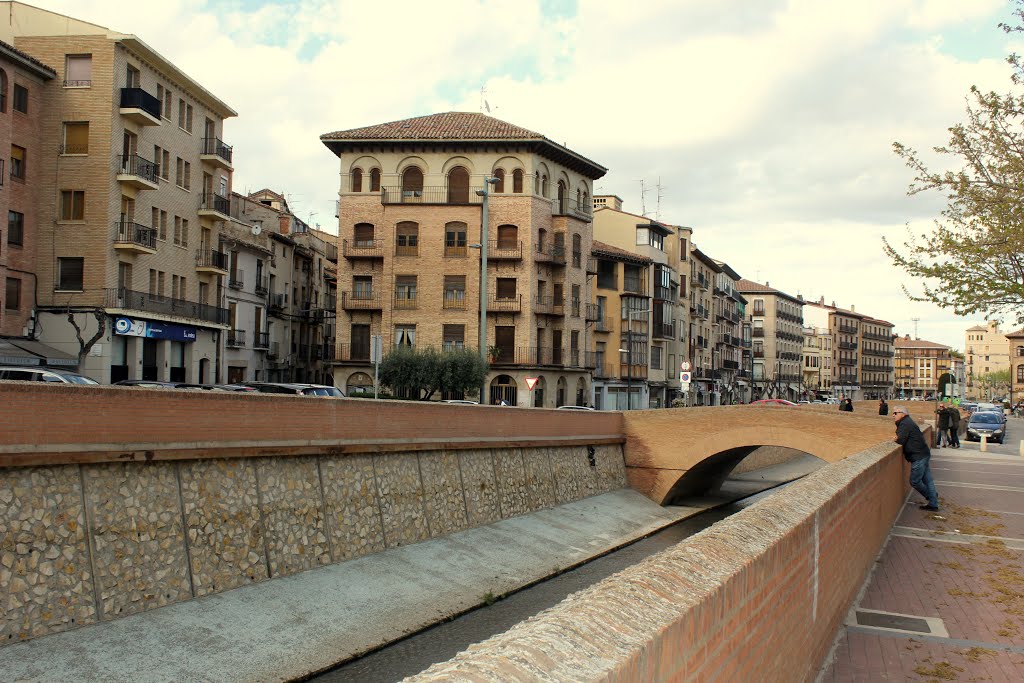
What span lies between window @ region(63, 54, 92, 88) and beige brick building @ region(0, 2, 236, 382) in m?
0.04

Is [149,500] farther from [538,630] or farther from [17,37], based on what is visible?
[17,37]

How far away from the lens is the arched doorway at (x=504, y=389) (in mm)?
54438

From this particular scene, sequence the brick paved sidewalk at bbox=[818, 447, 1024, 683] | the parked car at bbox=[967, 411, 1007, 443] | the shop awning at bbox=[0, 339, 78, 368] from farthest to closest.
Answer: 1. the parked car at bbox=[967, 411, 1007, 443]
2. the shop awning at bbox=[0, 339, 78, 368]
3. the brick paved sidewalk at bbox=[818, 447, 1024, 683]

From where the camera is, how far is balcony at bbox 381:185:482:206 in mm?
54156

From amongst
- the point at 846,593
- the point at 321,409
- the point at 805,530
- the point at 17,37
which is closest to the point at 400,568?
the point at 321,409

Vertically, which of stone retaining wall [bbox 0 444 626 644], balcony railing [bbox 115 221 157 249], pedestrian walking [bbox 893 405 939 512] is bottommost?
stone retaining wall [bbox 0 444 626 644]

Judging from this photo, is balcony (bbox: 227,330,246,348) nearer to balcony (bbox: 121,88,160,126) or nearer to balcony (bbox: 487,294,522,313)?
balcony (bbox: 487,294,522,313)

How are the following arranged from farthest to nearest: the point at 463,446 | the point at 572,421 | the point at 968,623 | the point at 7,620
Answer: the point at 572,421, the point at 463,446, the point at 7,620, the point at 968,623

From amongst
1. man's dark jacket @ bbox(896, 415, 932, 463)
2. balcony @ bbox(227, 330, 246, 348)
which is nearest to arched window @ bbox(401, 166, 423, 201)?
balcony @ bbox(227, 330, 246, 348)

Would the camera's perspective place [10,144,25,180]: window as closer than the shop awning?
No

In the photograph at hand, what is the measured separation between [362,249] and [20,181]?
20810 mm

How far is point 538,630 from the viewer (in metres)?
3.82

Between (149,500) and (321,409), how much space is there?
16.6ft

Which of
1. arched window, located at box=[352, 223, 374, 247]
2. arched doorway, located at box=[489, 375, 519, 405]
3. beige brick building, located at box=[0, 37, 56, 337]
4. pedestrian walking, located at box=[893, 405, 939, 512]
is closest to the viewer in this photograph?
pedestrian walking, located at box=[893, 405, 939, 512]
